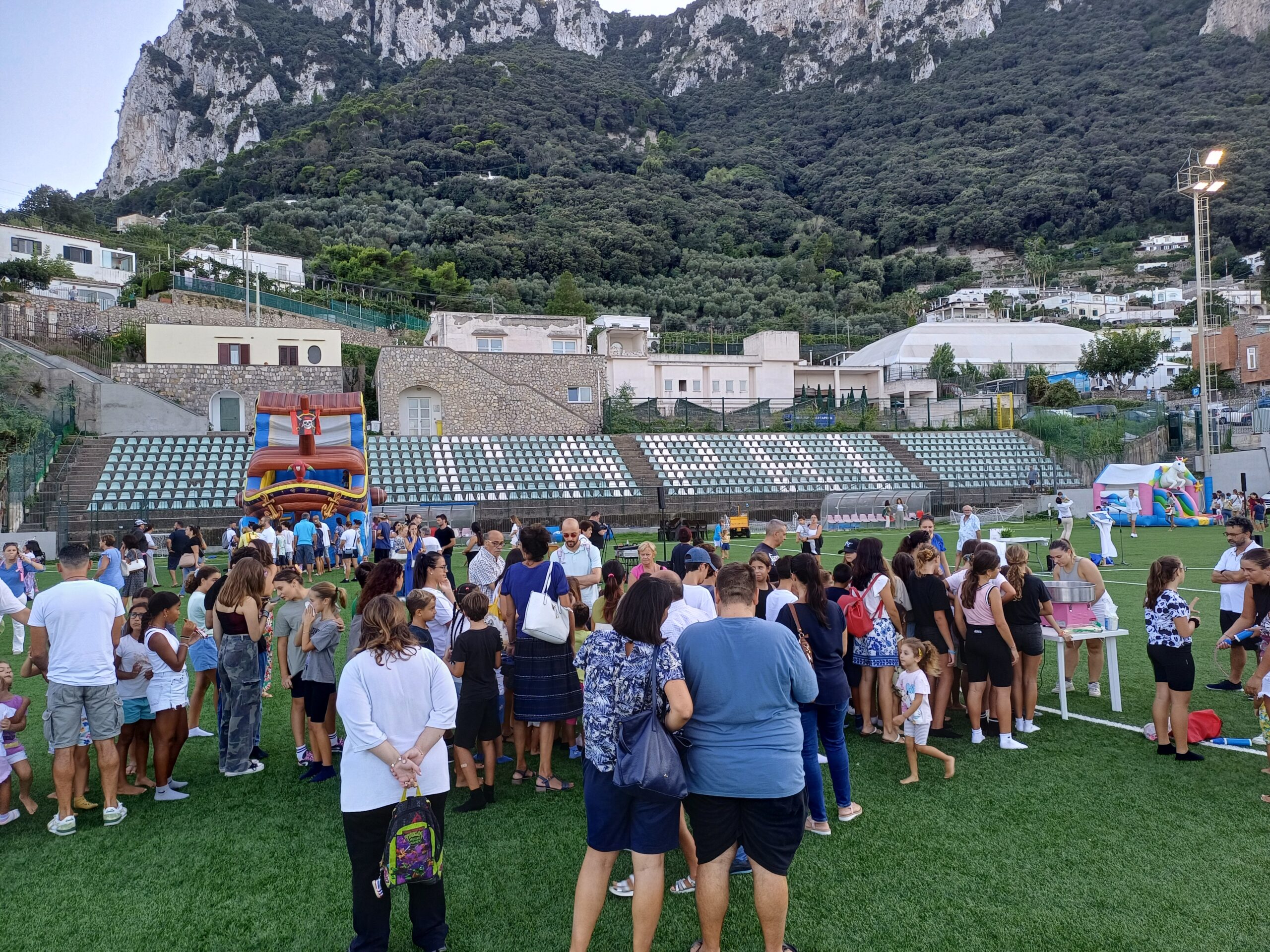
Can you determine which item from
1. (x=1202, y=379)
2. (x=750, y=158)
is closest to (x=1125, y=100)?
(x=750, y=158)

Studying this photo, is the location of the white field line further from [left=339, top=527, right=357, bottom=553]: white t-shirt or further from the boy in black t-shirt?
[left=339, top=527, right=357, bottom=553]: white t-shirt

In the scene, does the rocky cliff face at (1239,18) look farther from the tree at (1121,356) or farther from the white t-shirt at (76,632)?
the white t-shirt at (76,632)

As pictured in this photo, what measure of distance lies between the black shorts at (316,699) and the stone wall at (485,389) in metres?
27.7

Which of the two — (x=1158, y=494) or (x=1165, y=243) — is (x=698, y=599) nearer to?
(x=1158, y=494)

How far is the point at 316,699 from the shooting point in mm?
5594

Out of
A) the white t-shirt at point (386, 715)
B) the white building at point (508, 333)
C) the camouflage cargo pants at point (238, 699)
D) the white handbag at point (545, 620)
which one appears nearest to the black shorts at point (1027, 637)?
the white handbag at point (545, 620)

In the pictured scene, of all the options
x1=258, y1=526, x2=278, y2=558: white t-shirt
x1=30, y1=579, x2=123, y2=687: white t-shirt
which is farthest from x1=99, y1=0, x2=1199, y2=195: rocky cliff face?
x1=30, y1=579, x2=123, y2=687: white t-shirt

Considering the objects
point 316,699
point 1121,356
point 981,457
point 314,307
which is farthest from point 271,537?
point 1121,356

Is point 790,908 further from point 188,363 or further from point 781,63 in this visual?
point 781,63

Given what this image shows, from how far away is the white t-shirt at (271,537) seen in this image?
49.2 ft

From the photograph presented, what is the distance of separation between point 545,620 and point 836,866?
208cm

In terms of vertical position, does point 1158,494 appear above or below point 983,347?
below

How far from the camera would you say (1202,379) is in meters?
27.0

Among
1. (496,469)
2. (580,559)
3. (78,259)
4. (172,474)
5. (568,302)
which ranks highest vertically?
(78,259)
